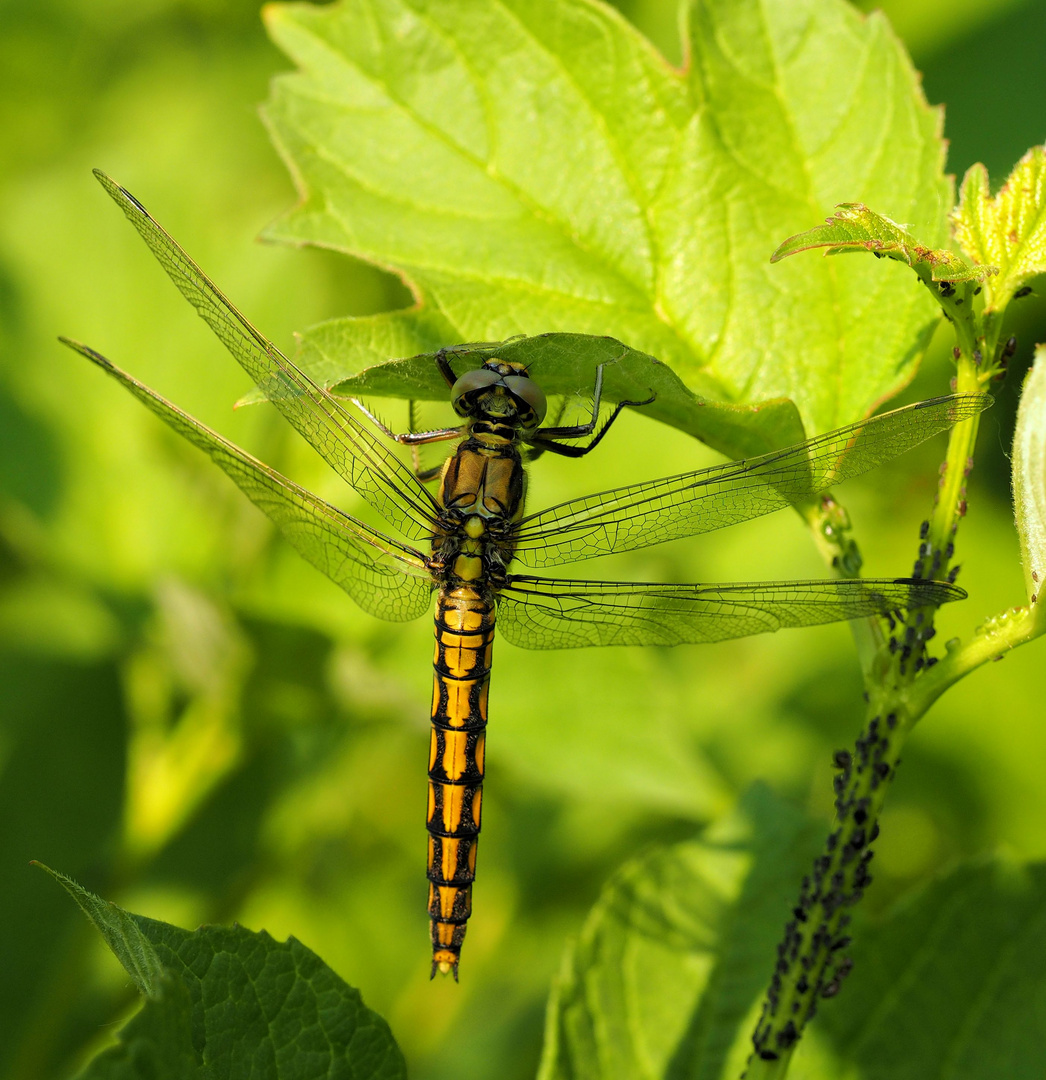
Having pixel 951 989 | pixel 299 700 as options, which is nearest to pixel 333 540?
pixel 299 700

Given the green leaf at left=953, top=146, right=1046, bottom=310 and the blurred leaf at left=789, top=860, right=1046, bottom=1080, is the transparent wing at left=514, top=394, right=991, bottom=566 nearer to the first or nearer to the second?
the green leaf at left=953, top=146, right=1046, bottom=310

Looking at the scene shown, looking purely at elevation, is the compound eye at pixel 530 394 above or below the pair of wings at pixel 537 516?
above

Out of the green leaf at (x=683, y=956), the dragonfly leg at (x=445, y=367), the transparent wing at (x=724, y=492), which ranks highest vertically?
the transparent wing at (x=724, y=492)

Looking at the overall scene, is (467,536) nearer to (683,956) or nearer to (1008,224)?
(683,956)

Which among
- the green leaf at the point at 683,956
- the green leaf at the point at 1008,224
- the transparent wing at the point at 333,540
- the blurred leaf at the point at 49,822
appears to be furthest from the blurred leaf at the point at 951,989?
the blurred leaf at the point at 49,822

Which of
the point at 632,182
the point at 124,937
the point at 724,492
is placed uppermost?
the point at 632,182

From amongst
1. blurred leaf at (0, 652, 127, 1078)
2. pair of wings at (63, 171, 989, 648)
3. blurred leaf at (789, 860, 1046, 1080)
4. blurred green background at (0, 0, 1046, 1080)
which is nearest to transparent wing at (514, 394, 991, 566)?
pair of wings at (63, 171, 989, 648)

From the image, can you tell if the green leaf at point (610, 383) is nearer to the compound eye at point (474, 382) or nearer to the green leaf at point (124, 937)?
the compound eye at point (474, 382)
